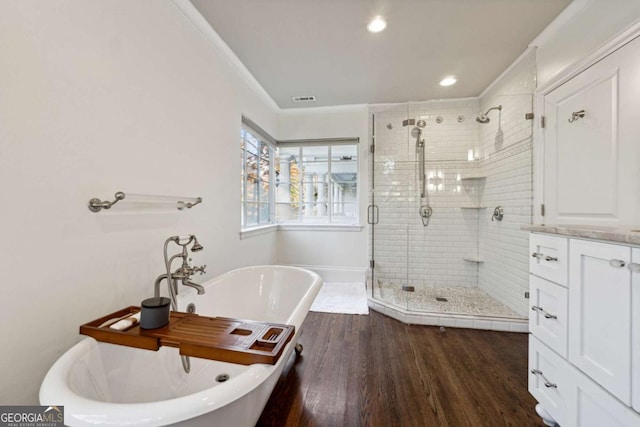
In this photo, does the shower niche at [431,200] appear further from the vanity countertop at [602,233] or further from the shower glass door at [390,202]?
the vanity countertop at [602,233]

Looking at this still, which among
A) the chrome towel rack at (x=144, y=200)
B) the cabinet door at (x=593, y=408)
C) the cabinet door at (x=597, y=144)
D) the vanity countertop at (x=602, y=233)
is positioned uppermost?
the cabinet door at (x=597, y=144)

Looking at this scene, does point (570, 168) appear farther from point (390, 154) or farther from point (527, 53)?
point (390, 154)

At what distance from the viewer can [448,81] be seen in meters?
2.82

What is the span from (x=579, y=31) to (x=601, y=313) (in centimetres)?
200

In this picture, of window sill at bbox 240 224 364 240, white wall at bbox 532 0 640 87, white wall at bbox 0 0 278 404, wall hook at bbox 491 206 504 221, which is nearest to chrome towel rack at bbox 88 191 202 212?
white wall at bbox 0 0 278 404

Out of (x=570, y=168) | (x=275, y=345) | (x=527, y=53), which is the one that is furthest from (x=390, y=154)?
(x=275, y=345)

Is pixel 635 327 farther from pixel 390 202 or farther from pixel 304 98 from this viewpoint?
pixel 304 98

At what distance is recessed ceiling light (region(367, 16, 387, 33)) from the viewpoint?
1.88 metres

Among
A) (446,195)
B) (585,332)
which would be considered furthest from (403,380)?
(446,195)

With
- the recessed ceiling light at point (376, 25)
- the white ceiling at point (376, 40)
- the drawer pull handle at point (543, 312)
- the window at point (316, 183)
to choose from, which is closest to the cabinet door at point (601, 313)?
the drawer pull handle at point (543, 312)

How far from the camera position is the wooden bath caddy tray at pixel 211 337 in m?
0.85

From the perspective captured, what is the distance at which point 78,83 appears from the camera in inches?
43.2

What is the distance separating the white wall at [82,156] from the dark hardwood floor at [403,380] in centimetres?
107

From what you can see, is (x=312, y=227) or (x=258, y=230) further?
(x=312, y=227)
